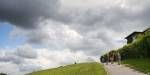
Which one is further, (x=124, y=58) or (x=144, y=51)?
(x=124, y=58)

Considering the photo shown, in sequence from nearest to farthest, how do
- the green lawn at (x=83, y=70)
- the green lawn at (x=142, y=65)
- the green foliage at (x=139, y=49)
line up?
the green lawn at (x=142, y=65)
the green lawn at (x=83, y=70)
the green foliage at (x=139, y=49)

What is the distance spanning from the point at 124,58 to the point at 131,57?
10.1 feet

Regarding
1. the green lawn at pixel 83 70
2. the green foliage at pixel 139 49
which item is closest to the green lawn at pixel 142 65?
the green lawn at pixel 83 70

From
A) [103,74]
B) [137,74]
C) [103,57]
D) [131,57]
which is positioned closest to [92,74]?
[103,74]

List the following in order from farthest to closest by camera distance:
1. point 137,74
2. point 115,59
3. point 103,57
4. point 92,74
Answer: point 103,57, point 115,59, point 92,74, point 137,74

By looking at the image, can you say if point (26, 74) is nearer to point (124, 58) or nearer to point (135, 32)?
point (124, 58)

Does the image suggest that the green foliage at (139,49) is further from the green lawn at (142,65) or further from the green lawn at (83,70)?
the green lawn at (83,70)

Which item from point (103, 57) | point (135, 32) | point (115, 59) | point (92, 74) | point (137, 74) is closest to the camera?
point (137, 74)

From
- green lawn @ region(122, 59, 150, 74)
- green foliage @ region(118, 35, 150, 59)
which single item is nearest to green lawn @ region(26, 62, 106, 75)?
green lawn @ region(122, 59, 150, 74)

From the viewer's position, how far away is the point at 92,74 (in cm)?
3850

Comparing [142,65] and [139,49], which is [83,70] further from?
[139,49]

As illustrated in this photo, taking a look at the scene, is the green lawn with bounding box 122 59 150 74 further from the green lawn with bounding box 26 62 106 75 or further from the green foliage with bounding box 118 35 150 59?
the green foliage with bounding box 118 35 150 59

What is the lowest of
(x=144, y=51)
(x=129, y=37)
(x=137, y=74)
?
(x=137, y=74)

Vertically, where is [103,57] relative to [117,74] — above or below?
above
